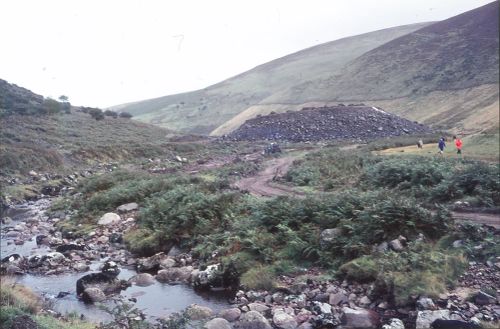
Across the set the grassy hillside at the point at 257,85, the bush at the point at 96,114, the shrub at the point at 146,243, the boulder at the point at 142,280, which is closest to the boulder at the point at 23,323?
the boulder at the point at 142,280

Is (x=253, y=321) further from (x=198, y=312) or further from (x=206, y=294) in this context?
(x=206, y=294)

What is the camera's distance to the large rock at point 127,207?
24438 millimetres

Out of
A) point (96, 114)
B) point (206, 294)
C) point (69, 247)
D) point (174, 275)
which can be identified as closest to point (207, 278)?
point (206, 294)

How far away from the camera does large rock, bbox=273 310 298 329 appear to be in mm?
10328

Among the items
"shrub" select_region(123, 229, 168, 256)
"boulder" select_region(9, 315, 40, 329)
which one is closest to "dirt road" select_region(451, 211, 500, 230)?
"shrub" select_region(123, 229, 168, 256)

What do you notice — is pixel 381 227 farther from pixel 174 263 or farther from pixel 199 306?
pixel 174 263

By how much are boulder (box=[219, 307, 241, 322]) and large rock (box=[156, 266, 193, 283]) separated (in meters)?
3.59

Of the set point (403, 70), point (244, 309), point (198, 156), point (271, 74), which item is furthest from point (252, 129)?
point (271, 74)

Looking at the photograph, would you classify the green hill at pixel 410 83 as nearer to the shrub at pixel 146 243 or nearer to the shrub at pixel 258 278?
the shrub at pixel 258 278

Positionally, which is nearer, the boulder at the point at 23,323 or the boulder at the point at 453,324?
the boulder at the point at 23,323

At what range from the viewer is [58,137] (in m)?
58.7

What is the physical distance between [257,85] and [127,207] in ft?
512

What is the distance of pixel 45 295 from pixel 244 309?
5.95 meters

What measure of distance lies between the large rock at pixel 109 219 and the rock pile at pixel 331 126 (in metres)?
45.5
